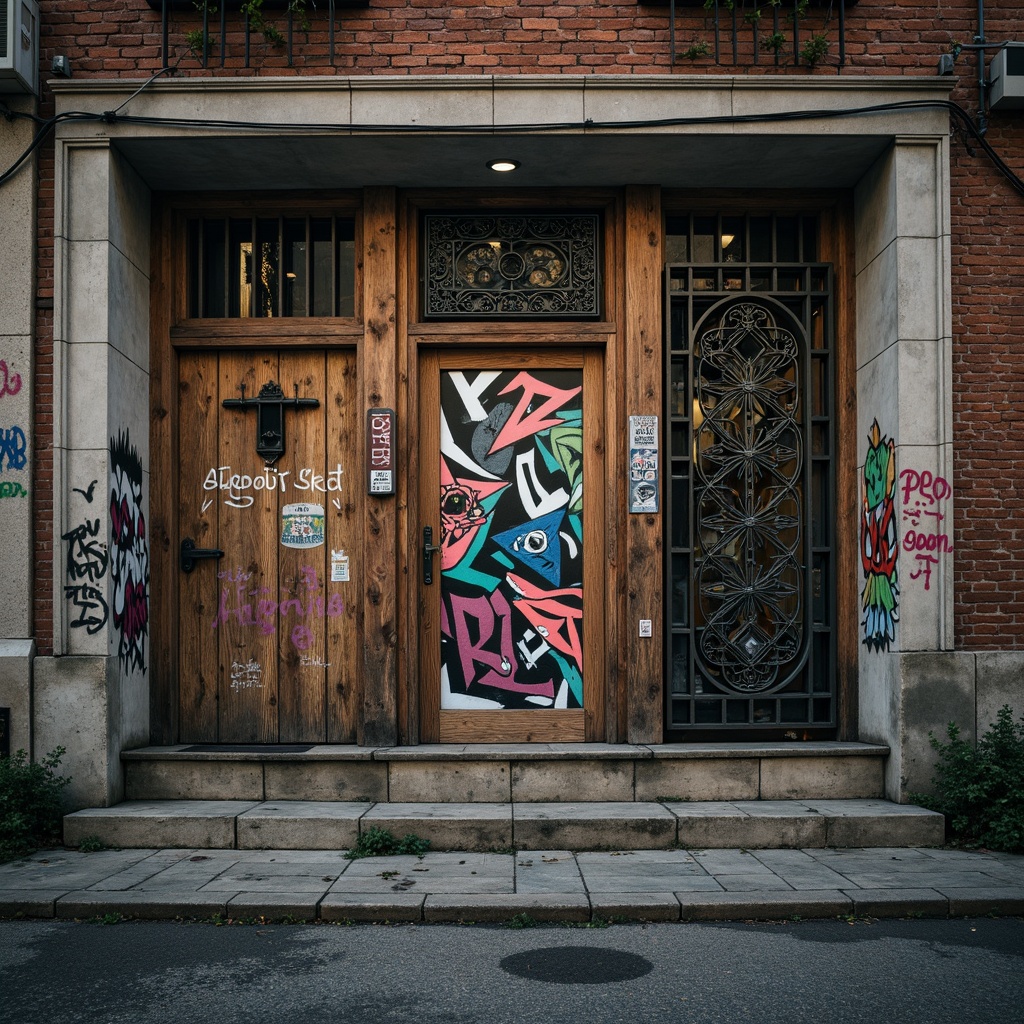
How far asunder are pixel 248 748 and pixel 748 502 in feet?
14.3

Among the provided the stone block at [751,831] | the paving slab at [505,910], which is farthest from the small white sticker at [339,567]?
the stone block at [751,831]

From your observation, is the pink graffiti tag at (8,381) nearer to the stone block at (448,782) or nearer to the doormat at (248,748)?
the doormat at (248,748)

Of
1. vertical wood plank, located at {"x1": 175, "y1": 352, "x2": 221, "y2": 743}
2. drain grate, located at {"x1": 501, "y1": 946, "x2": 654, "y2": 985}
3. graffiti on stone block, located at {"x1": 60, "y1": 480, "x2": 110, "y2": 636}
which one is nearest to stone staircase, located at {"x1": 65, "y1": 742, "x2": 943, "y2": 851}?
vertical wood plank, located at {"x1": 175, "y1": 352, "x2": 221, "y2": 743}

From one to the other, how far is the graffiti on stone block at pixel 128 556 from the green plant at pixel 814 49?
5793 mm

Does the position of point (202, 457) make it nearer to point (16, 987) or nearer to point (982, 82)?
point (16, 987)

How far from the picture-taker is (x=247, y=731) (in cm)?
822

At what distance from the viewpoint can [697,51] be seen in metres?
7.60

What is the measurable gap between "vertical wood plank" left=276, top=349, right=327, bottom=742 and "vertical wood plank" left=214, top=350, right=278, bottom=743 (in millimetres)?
74

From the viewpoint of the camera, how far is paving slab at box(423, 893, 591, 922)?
5781mm

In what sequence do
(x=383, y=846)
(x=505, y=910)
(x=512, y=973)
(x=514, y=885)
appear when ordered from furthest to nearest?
(x=383, y=846) → (x=514, y=885) → (x=505, y=910) → (x=512, y=973)

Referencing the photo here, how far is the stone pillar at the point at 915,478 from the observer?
7473 millimetres

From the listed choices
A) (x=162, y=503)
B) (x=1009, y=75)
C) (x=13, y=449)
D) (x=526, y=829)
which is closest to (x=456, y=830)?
(x=526, y=829)

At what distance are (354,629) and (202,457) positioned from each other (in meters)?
1.86

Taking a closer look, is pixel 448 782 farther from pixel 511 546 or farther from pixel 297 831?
pixel 511 546
